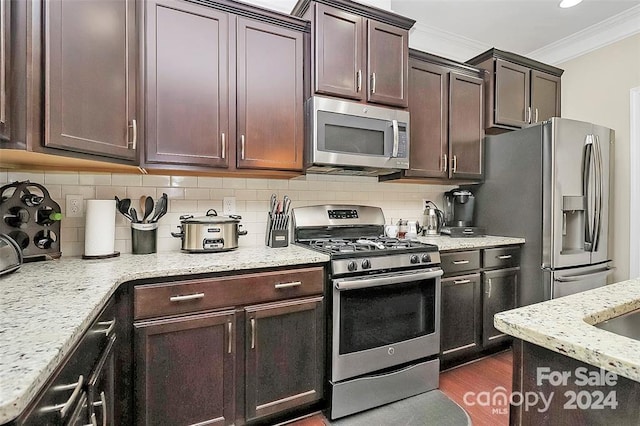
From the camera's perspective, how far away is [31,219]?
1506 mm

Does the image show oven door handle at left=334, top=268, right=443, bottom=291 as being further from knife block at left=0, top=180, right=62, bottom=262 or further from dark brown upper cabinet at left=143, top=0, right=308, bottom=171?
knife block at left=0, top=180, right=62, bottom=262

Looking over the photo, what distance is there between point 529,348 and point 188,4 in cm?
217

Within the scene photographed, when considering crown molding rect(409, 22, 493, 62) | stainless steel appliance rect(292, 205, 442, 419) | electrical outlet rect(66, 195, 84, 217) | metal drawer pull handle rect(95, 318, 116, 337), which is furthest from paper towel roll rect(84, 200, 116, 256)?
crown molding rect(409, 22, 493, 62)

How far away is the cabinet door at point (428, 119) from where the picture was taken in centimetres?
251

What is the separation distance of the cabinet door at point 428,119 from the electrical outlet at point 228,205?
4.42 feet

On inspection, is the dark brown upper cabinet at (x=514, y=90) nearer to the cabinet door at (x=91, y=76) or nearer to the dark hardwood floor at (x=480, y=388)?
the dark hardwood floor at (x=480, y=388)

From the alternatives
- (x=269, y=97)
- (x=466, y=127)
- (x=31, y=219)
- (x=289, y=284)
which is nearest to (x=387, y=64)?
(x=269, y=97)

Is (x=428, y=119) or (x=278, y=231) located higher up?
(x=428, y=119)

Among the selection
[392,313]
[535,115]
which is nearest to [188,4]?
[392,313]

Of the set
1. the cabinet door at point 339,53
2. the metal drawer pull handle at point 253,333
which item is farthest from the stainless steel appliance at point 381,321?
the cabinet door at point 339,53

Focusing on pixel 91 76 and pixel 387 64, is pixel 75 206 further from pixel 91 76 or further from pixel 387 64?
pixel 387 64

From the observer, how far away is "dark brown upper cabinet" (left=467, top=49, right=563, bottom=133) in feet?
9.23

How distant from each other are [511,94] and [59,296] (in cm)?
348

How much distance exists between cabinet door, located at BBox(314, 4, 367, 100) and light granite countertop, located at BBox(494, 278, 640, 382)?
1.69 metres
